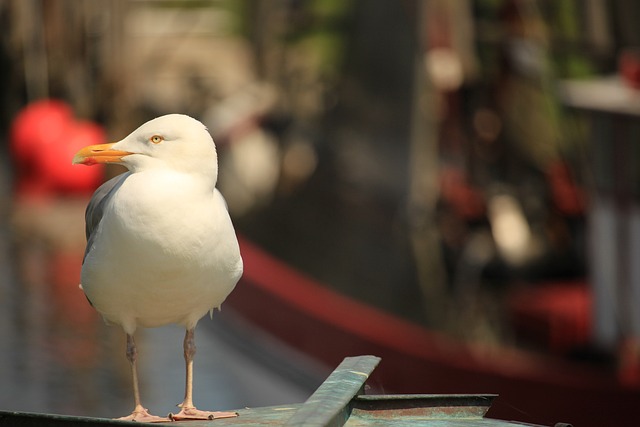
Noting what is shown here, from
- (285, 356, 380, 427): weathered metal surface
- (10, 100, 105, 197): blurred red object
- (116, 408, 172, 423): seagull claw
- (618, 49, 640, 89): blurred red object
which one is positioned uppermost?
(285, 356, 380, 427): weathered metal surface

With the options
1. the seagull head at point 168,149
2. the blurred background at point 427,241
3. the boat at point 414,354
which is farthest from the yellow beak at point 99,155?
the blurred background at point 427,241

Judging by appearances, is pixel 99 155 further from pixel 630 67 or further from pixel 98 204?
pixel 630 67

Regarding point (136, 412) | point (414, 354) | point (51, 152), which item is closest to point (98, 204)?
point (136, 412)

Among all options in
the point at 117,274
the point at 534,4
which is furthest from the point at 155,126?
the point at 534,4

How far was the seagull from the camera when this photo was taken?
2805 mm

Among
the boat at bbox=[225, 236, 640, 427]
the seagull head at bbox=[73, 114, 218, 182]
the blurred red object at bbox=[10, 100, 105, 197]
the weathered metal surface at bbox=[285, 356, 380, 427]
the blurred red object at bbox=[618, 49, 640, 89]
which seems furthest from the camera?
the blurred red object at bbox=[10, 100, 105, 197]

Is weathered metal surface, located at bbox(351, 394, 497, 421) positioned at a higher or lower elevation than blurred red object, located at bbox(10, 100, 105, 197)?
higher

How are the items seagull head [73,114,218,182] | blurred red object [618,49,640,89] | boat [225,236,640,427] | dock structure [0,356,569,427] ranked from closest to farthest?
dock structure [0,356,569,427] < seagull head [73,114,218,182] < blurred red object [618,49,640,89] < boat [225,236,640,427]

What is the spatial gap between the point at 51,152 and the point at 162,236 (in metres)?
13.8

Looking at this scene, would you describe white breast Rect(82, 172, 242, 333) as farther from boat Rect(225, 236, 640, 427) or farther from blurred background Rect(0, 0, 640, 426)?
blurred background Rect(0, 0, 640, 426)

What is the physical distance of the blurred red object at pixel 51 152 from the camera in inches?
631

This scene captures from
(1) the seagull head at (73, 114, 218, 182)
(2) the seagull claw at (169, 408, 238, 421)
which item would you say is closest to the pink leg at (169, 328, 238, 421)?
(2) the seagull claw at (169, 408, 238, 421)

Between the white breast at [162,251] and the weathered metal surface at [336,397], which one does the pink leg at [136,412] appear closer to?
the white breast at [162,251]

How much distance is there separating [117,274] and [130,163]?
0.79 ft
